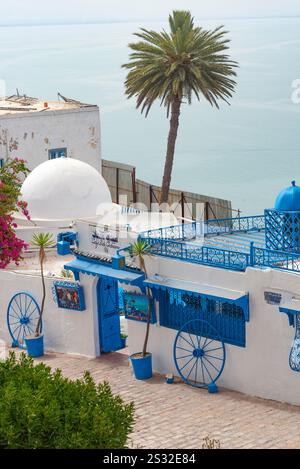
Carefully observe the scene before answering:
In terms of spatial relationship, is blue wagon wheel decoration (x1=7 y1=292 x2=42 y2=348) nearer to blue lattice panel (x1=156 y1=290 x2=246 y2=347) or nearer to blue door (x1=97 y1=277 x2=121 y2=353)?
blue door (x1=97 y1=277 x2=121 y2=353)

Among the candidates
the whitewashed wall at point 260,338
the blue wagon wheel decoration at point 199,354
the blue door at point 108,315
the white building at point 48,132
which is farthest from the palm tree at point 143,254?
the white building at point 48,132

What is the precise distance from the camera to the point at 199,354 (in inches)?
1017

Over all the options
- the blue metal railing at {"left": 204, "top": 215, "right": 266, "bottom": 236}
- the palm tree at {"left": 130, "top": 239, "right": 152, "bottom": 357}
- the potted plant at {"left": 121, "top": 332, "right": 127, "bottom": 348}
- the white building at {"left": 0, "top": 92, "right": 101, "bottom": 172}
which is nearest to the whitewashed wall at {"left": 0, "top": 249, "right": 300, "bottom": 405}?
the palm tree at {"left": 130, "top": 239, "right": 152, "bottom": 357}

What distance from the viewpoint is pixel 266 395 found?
2441 centimetres

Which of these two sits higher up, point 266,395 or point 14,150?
point 14,150

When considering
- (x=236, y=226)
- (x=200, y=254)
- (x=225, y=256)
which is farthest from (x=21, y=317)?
(x=225, y=256)

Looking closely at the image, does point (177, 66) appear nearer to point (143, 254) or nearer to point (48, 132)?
point (48, 132)

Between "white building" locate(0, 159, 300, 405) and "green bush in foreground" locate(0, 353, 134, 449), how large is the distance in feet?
19.1

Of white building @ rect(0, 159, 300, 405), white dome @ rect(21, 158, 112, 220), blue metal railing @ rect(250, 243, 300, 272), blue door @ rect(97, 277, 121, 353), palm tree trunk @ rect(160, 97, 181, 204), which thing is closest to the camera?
blue metal railing @ rect(250, 243, 300, 272)

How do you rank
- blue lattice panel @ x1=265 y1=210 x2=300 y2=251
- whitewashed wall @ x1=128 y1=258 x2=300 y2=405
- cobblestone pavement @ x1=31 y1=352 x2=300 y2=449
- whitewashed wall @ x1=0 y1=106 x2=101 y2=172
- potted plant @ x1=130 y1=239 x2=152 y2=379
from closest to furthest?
cobblestone pavement @ x1=31 y1=352 x2=300 y2=449 → whitewashed wall @ x1=128 y1=258 x2=300 y2=405 → blue lattice panel @ x1=265 y1=210 x2=300 y2=251 → potted plant @ x1=130 y1=239 x2=152 y2=379 → whitewashed wall @ x1=0 y1=106 x2=101 y2=172

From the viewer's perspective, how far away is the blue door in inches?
1135
